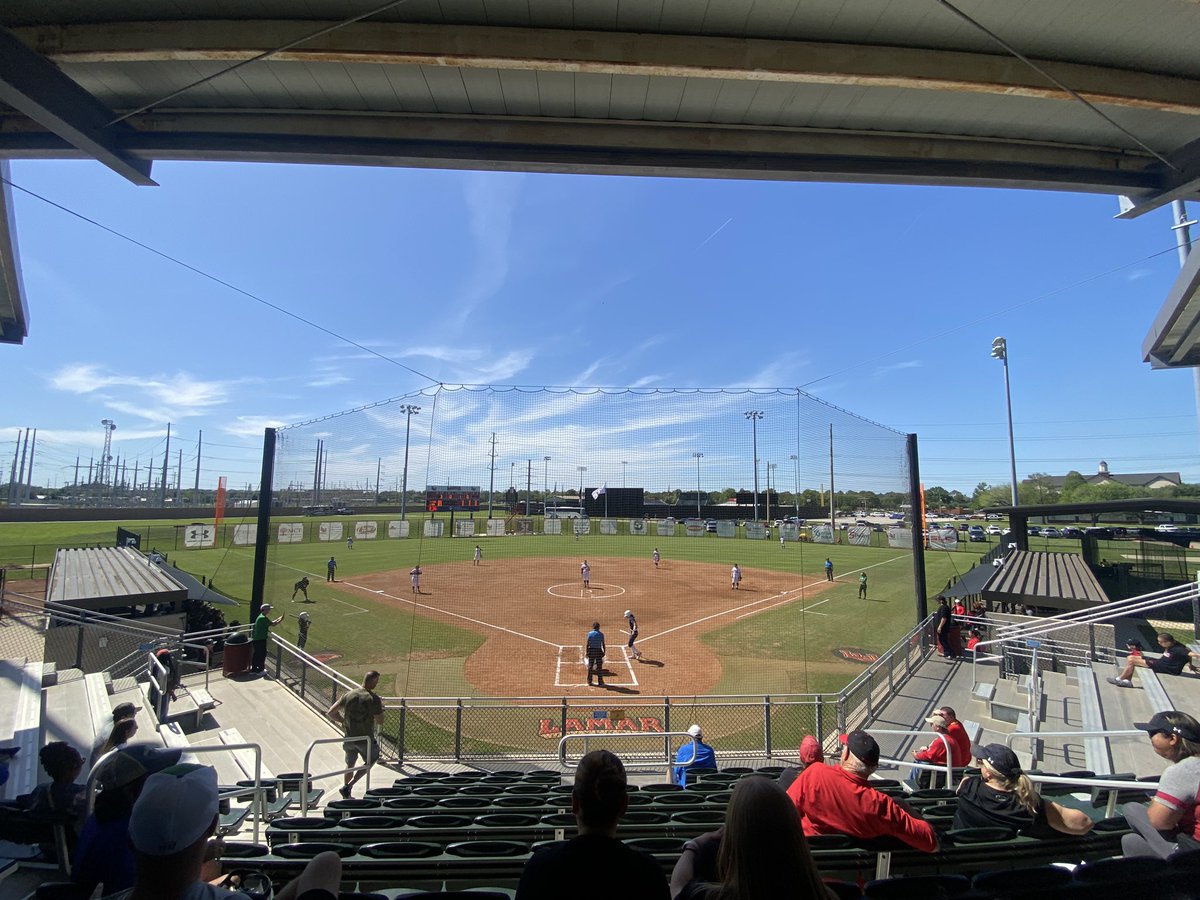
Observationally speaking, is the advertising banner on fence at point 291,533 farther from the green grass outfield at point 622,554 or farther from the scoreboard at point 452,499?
the scoreboard at point 452,499

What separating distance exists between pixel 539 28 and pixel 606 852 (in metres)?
4.26

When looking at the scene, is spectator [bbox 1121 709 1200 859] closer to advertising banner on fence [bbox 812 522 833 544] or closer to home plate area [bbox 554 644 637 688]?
home plate area [bbox 554 644 637 688]

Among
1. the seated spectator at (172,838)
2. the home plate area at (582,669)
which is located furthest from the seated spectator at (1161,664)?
the seated spectator at (172,838)

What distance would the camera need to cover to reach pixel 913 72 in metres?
3.28

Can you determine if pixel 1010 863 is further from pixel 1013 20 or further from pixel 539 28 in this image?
pixel 539 28

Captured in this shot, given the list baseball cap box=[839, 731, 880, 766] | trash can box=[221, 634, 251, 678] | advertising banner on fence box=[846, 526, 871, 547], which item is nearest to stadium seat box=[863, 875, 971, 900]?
baseball cap box=[839, 731, 880, 766]

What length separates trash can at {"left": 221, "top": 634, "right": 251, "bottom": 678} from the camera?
944 cm

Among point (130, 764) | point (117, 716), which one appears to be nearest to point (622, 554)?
point (117, 716)

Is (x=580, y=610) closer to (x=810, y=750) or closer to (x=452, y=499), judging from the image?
(x=452, y=499)

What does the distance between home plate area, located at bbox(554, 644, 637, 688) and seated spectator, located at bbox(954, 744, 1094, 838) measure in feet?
29.9

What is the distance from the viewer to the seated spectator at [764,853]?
1.34m

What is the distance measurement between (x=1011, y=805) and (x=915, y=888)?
1188 mm

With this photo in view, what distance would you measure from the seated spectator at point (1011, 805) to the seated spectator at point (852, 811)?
422 millimetres

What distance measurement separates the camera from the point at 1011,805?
2689mm
